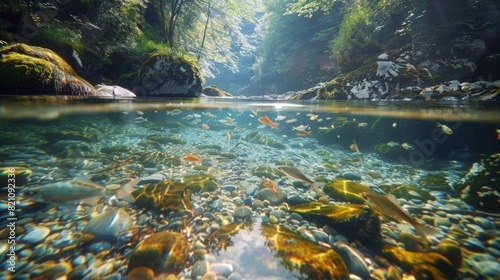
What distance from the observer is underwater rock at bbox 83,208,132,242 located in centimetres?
230

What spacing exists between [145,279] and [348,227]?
7.85 feet

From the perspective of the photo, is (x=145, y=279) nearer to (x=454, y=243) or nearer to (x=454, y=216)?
(x=454, y=243)

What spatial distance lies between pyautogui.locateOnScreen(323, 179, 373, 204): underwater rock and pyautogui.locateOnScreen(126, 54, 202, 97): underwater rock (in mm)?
13415

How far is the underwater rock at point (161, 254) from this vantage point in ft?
6.19

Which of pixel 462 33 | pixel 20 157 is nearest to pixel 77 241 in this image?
pixel 20 157

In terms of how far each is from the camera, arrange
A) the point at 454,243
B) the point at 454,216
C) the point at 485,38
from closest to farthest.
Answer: the point at 454,243 < the point at 454,216 < the point at 485,38

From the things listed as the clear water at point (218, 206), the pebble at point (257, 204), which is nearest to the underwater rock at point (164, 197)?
the clear water at point (218, 206)

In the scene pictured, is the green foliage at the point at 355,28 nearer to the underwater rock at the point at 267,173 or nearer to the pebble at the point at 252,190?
the underwater rock at the point at 267,173

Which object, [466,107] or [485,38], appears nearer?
[466,107]

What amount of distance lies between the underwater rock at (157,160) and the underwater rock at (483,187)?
6338mm

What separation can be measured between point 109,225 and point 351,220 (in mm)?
3131

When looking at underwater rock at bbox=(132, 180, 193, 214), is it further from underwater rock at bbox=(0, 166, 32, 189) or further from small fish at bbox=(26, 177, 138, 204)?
underwater rock at bbox=(0, 166, 32, 189)

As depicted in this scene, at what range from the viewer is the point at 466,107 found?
8773 mm

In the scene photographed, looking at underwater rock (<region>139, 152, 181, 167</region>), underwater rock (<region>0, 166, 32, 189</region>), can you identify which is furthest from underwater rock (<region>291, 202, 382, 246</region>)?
underwater rock (<region>0, 166, 32, 189</region>)
